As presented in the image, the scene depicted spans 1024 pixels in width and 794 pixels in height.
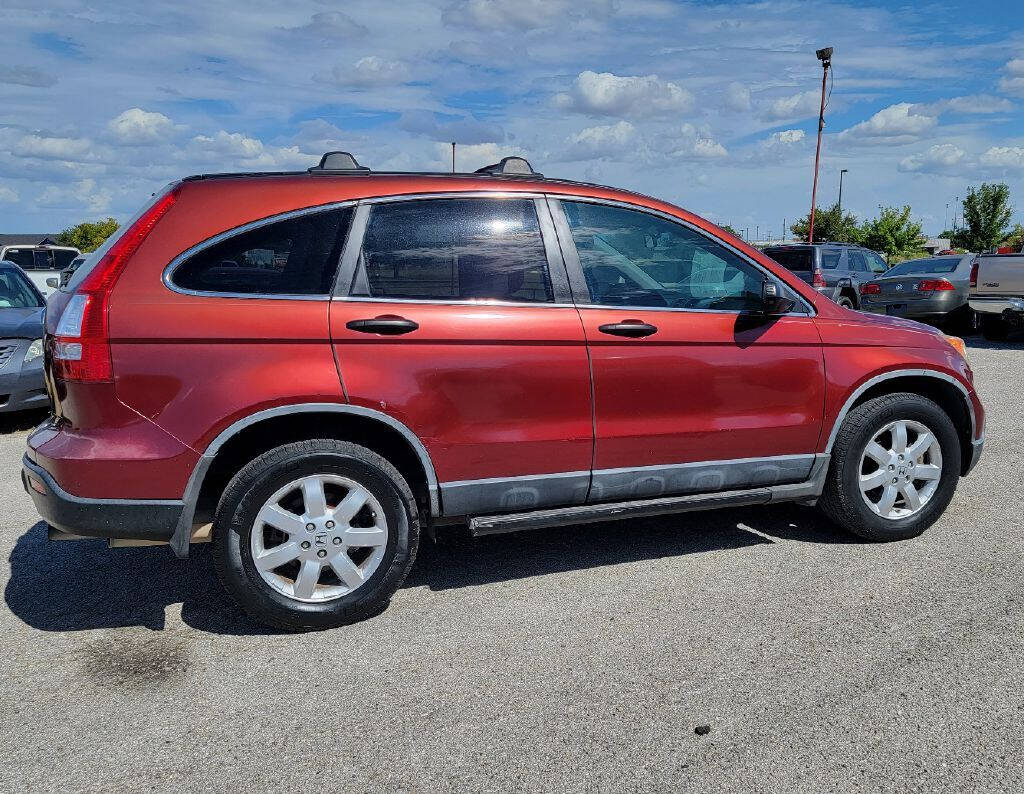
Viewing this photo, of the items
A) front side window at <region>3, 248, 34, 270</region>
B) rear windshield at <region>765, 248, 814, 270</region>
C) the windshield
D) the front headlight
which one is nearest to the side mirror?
the front headlight

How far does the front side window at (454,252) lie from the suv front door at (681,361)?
18cm

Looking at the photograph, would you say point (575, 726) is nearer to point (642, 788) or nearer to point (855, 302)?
point (642, 788)

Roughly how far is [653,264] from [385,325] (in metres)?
1.35

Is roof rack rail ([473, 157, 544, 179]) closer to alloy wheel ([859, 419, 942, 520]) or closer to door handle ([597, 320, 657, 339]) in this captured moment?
door handle ([597, 320, 657, 339])

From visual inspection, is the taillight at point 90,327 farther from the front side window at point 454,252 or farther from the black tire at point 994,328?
the black tire at point 994,328

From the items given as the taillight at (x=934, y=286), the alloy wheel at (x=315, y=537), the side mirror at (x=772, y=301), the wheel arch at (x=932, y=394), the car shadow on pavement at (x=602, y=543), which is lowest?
the car shadow on pavement at (x=602, y=543)

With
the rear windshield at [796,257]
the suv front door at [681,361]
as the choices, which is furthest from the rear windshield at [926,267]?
the suv front door at [681,361]

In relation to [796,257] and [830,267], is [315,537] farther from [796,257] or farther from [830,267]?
[830,267]

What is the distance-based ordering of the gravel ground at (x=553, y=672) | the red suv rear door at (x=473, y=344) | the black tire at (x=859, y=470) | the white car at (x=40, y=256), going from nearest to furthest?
the gravel ground at (x=553, y=672) → the red suv rear door at (x=473, y=344) → the black tire at (x=859, y=470) → the white car at (x=40, y=256)

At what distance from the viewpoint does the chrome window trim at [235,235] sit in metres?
3.29

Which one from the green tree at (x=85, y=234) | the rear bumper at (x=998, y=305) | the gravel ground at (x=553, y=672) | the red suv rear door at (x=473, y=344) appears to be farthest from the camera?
the green tree at (x=85, y=234)

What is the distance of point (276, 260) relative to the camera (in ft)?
11.2

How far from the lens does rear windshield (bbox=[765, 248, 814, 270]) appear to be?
627 inches

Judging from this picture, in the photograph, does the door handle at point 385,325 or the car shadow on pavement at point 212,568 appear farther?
the car shadow on pavement at point 212,568
